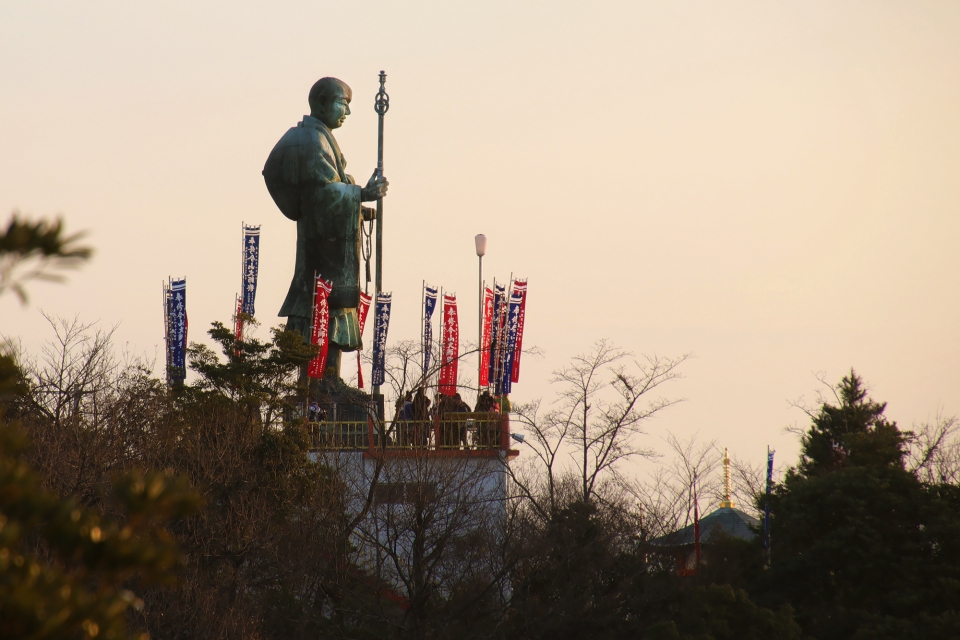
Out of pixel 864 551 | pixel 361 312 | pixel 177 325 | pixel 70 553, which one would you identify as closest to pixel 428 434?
pixel 361 312

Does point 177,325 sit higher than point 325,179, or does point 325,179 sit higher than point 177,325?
point 325,179

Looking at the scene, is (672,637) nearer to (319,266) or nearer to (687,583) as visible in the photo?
(687,583)

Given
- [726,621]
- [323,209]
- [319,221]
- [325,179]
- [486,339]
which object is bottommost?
[726,621]

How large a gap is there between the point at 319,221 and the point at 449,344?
3909 millimetres

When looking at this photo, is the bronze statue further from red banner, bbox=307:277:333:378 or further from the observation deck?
the observation deck

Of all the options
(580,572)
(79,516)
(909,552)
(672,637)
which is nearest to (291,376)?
(580,572)

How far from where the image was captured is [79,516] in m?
4.17

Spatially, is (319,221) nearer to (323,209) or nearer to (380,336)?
(323,209)

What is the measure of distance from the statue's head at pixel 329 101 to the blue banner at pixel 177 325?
4.37 metres

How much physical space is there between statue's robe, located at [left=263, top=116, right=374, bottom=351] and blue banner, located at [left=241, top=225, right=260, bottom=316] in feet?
2.96

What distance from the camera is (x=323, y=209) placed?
24938 millimetres

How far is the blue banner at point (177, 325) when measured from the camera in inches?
903

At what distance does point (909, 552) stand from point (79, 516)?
15.6 meters

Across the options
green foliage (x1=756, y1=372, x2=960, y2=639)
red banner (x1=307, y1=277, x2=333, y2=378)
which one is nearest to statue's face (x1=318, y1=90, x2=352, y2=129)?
red banner (x1=307, y1=277, x2=333, y2=378)
